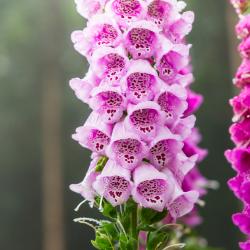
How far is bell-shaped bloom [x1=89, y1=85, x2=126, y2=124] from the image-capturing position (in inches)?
82.3

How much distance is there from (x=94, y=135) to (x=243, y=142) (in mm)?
510

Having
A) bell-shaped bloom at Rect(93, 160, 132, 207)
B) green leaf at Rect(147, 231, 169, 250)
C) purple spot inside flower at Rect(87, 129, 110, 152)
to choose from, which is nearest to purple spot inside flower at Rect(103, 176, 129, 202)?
bell-shaped bloom at Rect(93, 160, 132, 207)

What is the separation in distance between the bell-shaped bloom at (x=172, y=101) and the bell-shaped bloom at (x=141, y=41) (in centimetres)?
13

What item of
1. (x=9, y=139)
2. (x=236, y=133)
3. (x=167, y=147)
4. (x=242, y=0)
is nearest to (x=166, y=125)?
(x=167, y=147)

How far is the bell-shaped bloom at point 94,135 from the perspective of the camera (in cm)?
212

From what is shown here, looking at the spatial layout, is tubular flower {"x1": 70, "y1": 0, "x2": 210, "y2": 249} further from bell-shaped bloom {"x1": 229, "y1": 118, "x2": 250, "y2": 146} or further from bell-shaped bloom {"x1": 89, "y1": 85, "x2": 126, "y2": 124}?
bell-shaped bloom {"x1": 229, "y1": 118, "x2": 250, "y2": 146}

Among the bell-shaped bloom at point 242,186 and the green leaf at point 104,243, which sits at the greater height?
the bell-shaped bloom at point 242,186

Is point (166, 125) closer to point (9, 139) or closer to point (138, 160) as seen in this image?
point (138, 160)

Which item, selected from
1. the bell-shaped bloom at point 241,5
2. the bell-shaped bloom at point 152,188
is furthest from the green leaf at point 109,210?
the bell-shaped bloom at point 241,5

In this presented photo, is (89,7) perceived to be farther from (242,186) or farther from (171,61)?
(242,186)

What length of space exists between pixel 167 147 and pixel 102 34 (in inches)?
16.4

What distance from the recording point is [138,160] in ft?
6.81

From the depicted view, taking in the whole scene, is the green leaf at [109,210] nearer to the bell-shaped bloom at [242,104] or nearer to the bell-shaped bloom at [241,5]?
the bell-shaped bloom at [242,104]

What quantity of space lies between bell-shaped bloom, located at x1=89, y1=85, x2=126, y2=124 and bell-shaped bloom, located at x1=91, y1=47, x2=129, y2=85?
36 mm
